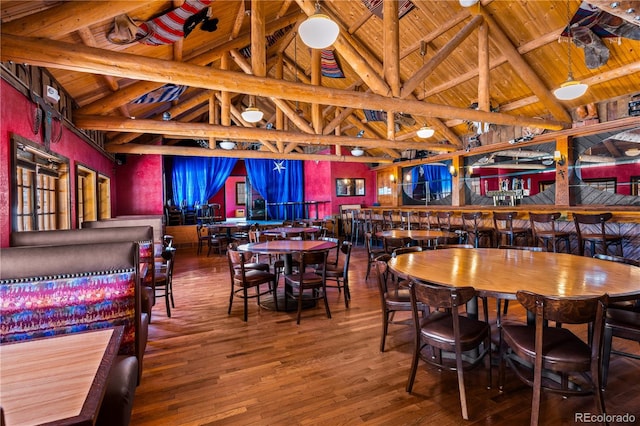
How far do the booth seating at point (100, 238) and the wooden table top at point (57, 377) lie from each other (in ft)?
4.04

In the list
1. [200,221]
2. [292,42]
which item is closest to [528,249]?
[292,42]

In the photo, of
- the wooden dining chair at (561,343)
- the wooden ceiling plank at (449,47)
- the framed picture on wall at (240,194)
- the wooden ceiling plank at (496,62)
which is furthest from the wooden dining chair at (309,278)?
the framed picture on wall at (240,194)

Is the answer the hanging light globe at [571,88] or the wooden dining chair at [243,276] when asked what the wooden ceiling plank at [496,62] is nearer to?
the hanging light globe at [571,88]

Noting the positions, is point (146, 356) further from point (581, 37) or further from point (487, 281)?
point (581, 37)

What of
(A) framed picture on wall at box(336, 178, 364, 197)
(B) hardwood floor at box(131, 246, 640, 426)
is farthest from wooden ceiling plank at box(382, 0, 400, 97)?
(A) framed picture on wall at box(336, 178, 364, 197)

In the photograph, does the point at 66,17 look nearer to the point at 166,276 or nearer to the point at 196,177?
the point at 166,276

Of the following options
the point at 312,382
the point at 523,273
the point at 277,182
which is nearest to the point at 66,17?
the point at 312,382

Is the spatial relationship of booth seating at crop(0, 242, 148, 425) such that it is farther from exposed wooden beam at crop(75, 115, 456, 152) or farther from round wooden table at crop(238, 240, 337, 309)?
exposed wooden beam at crop(75, 115, 456, 152)

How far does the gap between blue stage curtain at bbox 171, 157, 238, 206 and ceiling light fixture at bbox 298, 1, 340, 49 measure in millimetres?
8114

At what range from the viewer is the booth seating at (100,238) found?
106 inches

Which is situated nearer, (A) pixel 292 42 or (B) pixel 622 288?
(B) pixel 622 288

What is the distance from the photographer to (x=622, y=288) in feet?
5.85

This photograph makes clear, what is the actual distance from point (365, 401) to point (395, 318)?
1527mm

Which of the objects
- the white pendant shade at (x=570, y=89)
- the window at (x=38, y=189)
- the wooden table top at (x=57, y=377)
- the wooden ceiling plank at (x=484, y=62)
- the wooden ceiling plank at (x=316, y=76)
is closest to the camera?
the wooden table top at (x=57, y=377)
